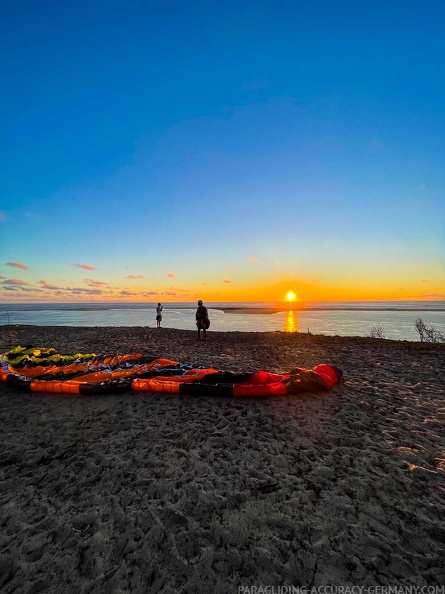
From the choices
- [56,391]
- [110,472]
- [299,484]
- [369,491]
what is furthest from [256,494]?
[56,391]

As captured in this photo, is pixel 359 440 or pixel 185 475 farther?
pixel 359 440

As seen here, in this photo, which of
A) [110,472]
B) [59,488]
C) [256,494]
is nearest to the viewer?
[256,494]

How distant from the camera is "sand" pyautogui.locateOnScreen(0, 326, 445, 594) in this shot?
243cm

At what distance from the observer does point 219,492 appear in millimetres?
3270

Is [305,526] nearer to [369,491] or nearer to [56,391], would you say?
[369,491]

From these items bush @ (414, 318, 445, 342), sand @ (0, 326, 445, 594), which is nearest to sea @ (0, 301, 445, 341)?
bush @ (414, 318, 445, 342)

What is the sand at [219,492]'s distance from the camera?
7.96ft

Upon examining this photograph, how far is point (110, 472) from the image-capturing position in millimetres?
3686

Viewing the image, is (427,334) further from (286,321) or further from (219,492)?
(219,492)

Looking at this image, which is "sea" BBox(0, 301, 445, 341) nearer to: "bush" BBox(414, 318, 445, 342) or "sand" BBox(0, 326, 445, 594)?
"bush" BBox(414, 318, 445, 342)

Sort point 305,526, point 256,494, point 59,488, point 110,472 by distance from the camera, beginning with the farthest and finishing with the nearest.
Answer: point 110,472 < point 59,488 < point 256,494 < point 305,526

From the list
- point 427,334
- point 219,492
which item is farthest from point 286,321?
point 219,492

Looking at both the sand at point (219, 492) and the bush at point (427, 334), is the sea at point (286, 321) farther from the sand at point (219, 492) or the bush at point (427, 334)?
the sand at point (219, 492)

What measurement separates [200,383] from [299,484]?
10.5ft
